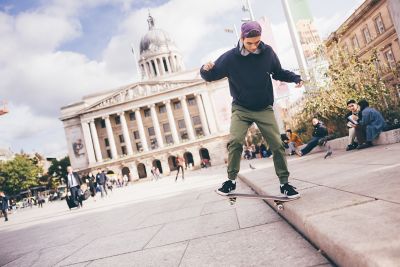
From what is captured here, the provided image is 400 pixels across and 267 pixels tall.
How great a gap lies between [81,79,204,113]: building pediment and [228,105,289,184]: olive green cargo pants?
54.5m

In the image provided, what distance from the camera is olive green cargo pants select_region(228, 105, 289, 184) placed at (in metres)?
3.68

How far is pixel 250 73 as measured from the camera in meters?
3.64

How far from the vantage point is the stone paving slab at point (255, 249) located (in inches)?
88.1

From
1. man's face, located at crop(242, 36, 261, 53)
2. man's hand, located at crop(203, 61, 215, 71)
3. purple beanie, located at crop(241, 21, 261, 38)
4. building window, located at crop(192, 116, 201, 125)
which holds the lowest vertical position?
man's hand, located at crop(203, 61, 215, 71)

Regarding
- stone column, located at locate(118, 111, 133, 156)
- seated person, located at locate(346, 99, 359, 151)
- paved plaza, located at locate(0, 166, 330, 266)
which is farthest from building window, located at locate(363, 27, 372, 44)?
stone column, located at locate(118, 111, 133, 156)

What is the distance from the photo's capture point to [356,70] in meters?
10.4

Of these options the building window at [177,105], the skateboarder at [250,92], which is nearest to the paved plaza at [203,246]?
the skateboarder at [250,92]

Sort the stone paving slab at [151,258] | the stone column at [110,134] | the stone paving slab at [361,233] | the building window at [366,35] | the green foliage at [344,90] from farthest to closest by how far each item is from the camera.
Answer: the stone column at [110,134], the building window at [366,35], the green foliage at [344,90], the stone paving slab at [151,258], the stone paving slab at [361,233]

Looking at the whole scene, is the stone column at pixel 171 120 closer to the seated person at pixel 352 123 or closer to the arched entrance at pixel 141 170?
the arched entrance at pixel 141 170

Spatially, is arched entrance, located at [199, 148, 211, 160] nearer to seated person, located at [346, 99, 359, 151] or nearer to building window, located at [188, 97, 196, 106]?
building window, located at [188, 97, 196, 106]

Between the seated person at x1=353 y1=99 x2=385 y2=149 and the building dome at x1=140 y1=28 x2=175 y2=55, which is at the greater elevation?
the building dome at x1=140 y1=28 x2=175 y2=55

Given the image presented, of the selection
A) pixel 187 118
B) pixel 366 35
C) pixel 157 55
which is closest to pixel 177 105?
pixel 187 118

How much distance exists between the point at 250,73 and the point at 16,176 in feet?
204

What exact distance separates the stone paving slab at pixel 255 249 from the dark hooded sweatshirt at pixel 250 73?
4.36 ft
